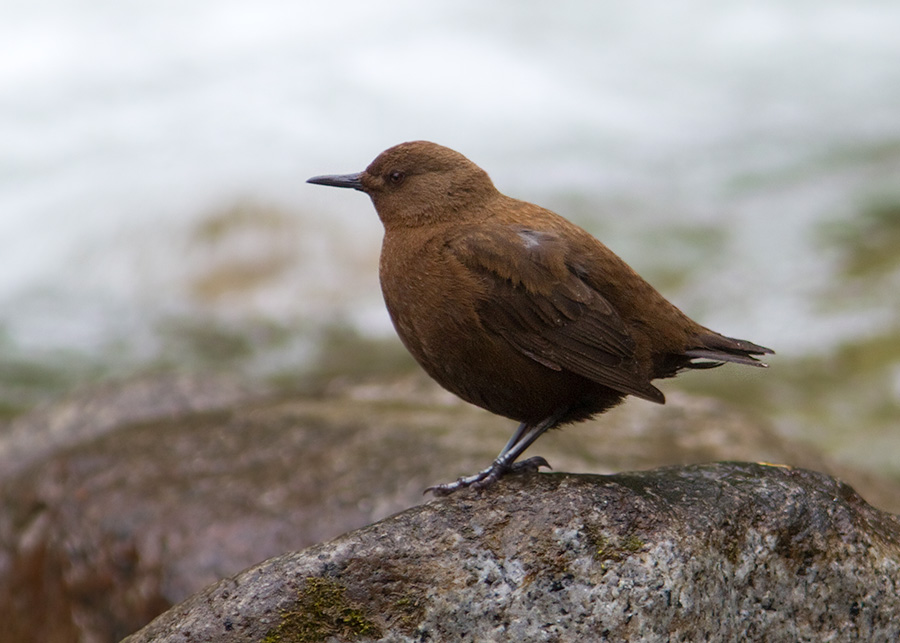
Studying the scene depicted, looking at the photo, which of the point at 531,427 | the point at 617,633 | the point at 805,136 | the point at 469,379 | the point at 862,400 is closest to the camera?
the point at 617,633

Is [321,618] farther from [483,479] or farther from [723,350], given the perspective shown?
[723,350]

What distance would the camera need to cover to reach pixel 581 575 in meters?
3.10

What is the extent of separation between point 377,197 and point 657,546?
5.98ft

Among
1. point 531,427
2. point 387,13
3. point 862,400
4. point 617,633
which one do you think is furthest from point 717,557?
point 387,13

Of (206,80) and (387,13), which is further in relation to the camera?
(387,13)

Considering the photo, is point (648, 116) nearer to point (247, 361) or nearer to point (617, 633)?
point (247, 361)

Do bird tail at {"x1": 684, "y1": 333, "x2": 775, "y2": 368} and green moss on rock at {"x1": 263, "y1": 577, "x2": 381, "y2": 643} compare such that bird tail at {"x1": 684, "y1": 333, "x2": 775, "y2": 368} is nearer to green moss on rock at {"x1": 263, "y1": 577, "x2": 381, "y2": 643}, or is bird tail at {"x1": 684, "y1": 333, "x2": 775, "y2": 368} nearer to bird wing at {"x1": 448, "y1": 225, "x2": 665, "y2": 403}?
bird wing at {"x1": 448, "y1": 225, "x2": 665, "y2": 403}

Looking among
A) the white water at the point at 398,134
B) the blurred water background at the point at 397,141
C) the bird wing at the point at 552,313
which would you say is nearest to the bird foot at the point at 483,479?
the bird wing at the point at 552,313

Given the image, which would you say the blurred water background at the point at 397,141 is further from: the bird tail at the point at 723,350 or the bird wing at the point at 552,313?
the bird wing at the point at 552,313

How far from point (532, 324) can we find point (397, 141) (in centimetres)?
988

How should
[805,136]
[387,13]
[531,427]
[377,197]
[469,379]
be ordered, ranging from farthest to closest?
[387,13] → [805,136] → [377,197] → [531,427] → [469,379]

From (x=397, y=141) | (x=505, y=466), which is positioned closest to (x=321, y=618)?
(x=505, y=466)

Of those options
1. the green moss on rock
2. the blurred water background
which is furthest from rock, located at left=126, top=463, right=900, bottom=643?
the blurred water background

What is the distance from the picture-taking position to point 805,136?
14000 mm
